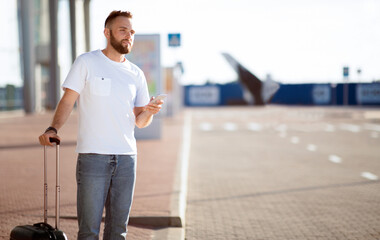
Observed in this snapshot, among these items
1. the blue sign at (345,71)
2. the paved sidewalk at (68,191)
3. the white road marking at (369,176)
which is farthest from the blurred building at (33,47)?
the white road marking at (369,176)

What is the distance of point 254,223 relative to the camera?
5965 millimetres

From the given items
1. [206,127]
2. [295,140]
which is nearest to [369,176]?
[295,140]

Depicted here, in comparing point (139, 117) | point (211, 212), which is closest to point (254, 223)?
point (211, 212)

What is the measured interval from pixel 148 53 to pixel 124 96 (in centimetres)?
1449

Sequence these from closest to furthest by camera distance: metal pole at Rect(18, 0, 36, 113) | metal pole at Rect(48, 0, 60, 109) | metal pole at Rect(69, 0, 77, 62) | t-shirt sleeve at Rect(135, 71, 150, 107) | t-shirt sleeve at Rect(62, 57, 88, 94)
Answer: t-shirt sleeve at Rect(62, 57, 88, 94) < t-shirt sleeve at Rect(135, 71, 150, 107) < metal pole at Rect(18, 0, 36, 113) < metal pole at Rect(48, 0, 60, 109) < metal pole at Rect(69, 0, 77, 62)

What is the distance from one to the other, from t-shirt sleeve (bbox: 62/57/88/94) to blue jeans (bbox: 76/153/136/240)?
45 cm

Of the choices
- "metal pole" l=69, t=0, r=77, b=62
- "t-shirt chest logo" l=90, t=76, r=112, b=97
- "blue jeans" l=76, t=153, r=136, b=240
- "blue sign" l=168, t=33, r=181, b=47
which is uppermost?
"metal pole" l=69, t=0, r=77, b=62

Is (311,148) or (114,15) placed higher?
(114,15)

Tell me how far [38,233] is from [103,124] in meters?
0.82

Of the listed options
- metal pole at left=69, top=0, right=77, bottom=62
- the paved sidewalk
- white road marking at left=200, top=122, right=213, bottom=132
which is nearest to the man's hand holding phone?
the paved sidewalk

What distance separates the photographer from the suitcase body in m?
3.56

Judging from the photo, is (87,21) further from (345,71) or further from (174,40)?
(345,71)

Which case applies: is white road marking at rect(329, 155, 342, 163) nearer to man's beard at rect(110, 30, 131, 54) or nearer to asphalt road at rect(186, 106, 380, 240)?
asphalt road at rect(186, 106, 380, 240)

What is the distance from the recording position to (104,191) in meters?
3.64
